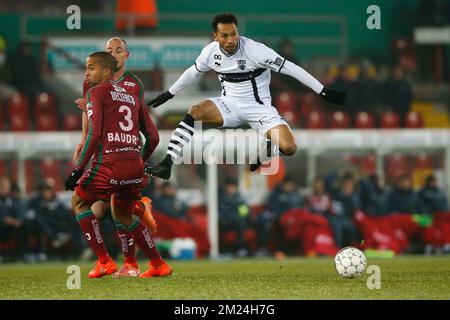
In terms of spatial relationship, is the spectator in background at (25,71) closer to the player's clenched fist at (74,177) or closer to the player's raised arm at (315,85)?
the player's raised arm at (315,85)

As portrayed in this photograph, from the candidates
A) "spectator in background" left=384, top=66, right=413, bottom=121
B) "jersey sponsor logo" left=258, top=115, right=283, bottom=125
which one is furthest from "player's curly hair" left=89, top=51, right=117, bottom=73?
"spectator in background" left=384, top=66, right=413, bottom=121

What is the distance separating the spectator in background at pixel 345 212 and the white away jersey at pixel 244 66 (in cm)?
588

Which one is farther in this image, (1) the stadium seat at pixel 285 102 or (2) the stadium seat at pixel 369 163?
(1) the stadium seat at pixel 285 102

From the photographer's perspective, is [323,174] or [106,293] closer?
[106,293]

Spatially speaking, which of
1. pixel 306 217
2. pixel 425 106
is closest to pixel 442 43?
pixel 425 106

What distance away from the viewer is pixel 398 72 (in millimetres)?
18656

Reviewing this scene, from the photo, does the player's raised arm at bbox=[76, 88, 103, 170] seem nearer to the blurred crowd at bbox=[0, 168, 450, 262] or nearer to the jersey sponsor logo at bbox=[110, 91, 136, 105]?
the jersey sponsor logo at bbox=[110, 91, 136, 105]

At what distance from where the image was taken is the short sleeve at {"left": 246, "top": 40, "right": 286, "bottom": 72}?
9.59 metres

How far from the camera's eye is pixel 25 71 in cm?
1745

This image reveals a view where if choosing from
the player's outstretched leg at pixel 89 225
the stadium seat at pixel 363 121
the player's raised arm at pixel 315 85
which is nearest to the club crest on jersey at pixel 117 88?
the player's outstretched leg at pixel 89 225

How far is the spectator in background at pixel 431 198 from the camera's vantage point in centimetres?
1648

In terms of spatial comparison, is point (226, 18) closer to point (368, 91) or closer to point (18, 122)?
point (18, 122)

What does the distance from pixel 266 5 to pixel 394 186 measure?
662cm
